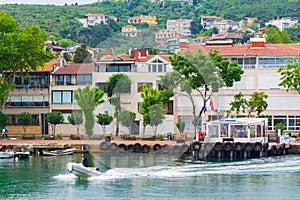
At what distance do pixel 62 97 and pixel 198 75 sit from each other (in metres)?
16.0

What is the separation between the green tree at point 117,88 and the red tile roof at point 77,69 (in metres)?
3.74

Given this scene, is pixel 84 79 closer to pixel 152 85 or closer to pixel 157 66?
pixel 152 85

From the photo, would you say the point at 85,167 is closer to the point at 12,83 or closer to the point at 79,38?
the point at 12,83

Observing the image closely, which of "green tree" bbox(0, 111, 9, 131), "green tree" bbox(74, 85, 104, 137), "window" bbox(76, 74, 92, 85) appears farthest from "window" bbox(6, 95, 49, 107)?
"green tree" bbox(74, 85, 104, 137)

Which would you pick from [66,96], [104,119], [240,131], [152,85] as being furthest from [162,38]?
[66,96]

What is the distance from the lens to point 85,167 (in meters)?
49.3

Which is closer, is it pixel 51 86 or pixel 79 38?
pixel 51 86

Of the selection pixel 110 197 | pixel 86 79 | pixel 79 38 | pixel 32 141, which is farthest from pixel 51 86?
pixel 79 38

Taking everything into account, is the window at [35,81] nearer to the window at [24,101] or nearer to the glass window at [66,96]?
the window at [24,101]

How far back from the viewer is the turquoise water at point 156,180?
1708 inches

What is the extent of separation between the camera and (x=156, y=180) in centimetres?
4800

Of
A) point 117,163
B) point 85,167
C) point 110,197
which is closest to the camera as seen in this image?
point 110,197

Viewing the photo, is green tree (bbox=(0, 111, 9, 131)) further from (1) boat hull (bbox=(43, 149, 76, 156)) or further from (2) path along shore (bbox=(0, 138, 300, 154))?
(1) boat hull (bbox=(43, 149, 76, 156))

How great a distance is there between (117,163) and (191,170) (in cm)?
570
